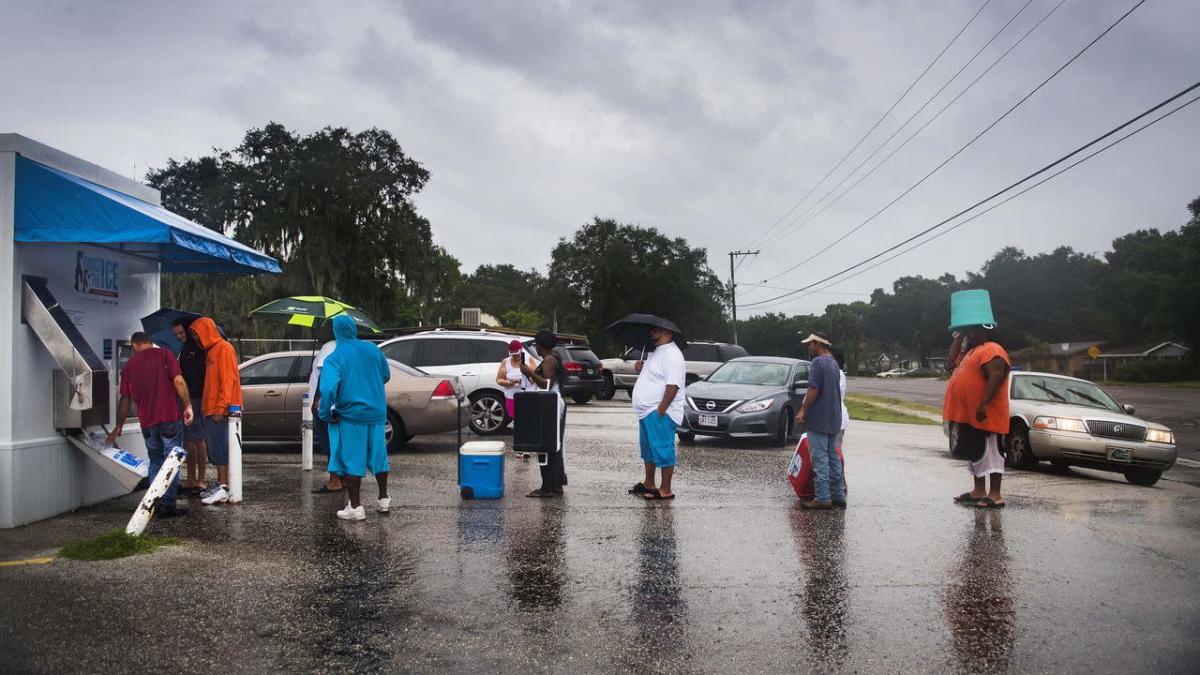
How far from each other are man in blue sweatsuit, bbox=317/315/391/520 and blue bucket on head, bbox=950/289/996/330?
5.54 m

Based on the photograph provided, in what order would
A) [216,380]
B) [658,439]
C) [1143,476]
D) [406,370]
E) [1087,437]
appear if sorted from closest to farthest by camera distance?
[216,380]
[658,439]
[1087,437]
[1143,476]
[406,370]

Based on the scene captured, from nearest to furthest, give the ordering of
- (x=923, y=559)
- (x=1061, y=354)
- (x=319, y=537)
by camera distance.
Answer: (x=923, y=559) < (x=319, y=537) < (x=1061, y=354)

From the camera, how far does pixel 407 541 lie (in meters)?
7.17

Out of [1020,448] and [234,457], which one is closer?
[234,457]

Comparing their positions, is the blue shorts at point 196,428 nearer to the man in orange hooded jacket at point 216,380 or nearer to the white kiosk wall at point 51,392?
the man in orange hooded jacket at point 216,380

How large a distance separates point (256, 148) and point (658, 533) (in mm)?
35050

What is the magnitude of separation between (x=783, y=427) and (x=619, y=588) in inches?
385

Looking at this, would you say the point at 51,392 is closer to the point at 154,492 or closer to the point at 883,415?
the point at 154,492

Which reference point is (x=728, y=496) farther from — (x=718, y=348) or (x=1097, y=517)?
(x=718, y=348)

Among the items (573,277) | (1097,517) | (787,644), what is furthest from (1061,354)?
(787,644)

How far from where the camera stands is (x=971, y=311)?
29.6 ft

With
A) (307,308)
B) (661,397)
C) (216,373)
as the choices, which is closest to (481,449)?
(661,397)

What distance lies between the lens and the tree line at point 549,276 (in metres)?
36.1

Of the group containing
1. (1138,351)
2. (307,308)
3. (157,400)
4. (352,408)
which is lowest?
(352,408)
